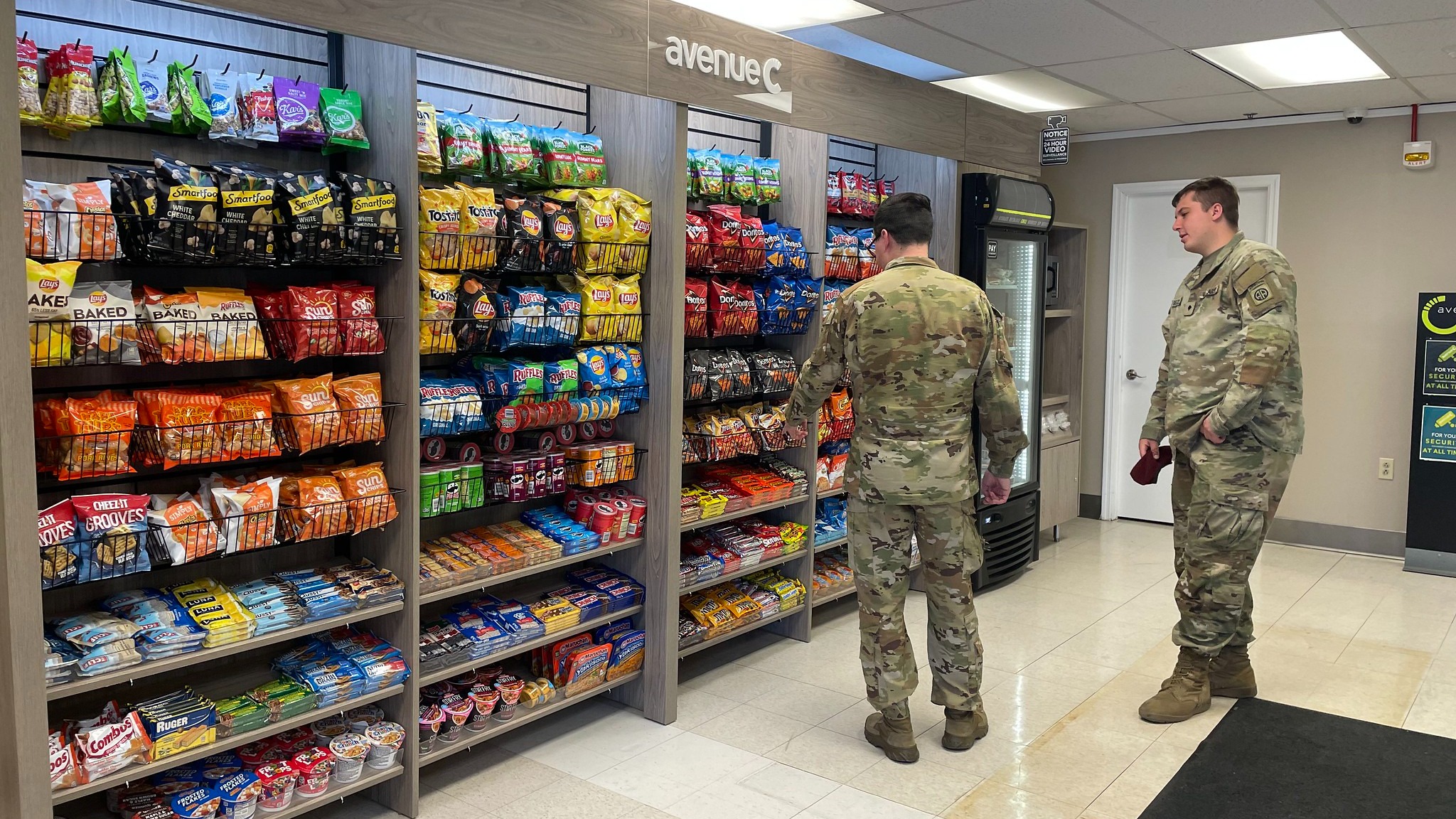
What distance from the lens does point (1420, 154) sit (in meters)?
6.44

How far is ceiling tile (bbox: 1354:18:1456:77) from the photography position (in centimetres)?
460

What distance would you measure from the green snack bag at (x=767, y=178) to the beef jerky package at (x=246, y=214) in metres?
2.32

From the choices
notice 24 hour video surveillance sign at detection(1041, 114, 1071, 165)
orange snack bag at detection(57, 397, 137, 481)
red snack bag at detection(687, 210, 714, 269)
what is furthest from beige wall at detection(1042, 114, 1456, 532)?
orange snack bag at detection(57, 397, 137, 481)

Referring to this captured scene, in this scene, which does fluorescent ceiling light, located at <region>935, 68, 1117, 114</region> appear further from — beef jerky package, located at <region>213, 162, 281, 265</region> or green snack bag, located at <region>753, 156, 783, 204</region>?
beef jerky package, located at <region>213, 162, 281, 265</region>

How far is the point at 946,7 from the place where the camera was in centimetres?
436

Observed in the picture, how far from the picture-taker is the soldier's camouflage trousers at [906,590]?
11.8 ft

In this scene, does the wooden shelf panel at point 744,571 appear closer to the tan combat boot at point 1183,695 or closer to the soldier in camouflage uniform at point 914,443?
the soldier in camouflage uniform at point 914,443

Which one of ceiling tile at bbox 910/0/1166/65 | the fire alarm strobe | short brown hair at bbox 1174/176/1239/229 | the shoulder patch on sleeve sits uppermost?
ceiling tile at bbox 910/0/1166/65

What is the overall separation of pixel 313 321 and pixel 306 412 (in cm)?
25

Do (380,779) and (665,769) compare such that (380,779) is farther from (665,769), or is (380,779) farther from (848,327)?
(848,327)

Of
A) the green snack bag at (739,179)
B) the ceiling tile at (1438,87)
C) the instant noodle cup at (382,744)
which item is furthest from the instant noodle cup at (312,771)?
the ceiling tile at (1438,87)

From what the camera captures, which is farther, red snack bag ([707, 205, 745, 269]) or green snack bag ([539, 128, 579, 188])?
red snack bag ([707, 205, 745, 269])

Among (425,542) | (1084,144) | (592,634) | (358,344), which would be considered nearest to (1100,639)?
(592,634)

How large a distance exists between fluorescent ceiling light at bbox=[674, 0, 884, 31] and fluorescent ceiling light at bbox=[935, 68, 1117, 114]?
57.5 inches
